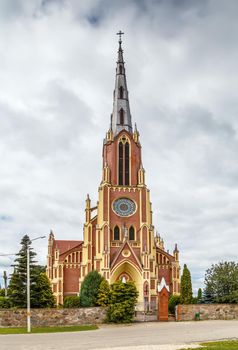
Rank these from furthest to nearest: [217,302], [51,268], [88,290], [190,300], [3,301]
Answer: [51,268] → [88,290] → [190,300] → [217,302] → [3,301]

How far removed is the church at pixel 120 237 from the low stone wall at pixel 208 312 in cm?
1957

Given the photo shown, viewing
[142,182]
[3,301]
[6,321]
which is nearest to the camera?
[6,321]

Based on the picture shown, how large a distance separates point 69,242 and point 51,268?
5320 millimetres

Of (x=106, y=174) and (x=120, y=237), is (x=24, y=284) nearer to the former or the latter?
(x=120, y=237)

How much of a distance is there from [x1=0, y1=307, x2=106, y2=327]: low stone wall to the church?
77.8 feet

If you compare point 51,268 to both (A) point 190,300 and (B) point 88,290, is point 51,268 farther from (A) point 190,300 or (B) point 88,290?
(A) point 190,300

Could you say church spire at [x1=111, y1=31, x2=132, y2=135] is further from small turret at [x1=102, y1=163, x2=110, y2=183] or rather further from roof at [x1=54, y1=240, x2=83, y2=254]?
roof at [x1=54, y1=240, x2=83, y2=254]

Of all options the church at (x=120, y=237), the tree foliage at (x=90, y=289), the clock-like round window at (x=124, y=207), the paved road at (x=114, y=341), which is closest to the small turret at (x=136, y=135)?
the church at (x=120, y=237)

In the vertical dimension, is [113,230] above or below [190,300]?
above

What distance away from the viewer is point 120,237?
64000mm

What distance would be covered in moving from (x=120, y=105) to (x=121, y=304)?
42.9 metres

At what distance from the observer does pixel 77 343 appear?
2148 centimetres

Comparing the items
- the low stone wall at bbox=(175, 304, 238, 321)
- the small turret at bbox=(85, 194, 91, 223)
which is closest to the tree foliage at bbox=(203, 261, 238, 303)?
the low stone wall at bbox=(175, 304, 238, 321)

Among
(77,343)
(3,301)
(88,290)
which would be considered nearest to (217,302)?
(88,290)
